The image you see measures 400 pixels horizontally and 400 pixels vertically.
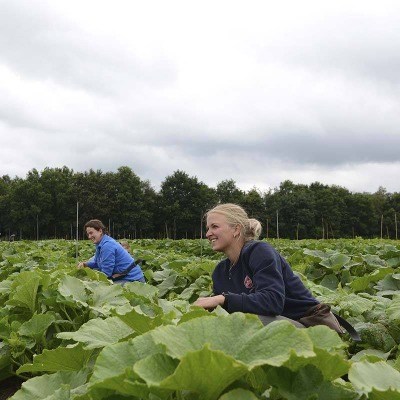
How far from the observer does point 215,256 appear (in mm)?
14578

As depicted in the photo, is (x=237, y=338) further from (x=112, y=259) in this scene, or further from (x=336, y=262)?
(x=336, y=262)

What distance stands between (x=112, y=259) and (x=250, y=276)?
3.97 meters

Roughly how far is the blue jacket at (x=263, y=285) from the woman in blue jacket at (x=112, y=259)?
3.62m

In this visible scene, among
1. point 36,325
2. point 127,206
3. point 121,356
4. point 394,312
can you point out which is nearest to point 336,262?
point 394,312

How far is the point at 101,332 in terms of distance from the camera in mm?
2066

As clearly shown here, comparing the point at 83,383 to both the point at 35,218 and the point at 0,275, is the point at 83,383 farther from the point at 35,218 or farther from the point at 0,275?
the point at 35,218

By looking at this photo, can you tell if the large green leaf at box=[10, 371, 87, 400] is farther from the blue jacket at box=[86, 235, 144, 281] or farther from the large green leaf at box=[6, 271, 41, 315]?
the blue jacket at box=[86, 235, 144, 281]

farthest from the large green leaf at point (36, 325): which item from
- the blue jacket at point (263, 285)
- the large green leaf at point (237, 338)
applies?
the large green leaf at point (237, 338)

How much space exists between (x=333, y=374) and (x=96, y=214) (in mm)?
61357

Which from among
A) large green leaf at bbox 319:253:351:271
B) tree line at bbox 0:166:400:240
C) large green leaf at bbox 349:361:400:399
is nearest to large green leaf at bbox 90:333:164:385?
large green leaf at bbox 349:361:400:399

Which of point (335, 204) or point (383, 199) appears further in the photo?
point (383, 199)

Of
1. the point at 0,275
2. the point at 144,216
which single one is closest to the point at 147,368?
the point at 0,275

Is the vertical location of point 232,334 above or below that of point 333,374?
above

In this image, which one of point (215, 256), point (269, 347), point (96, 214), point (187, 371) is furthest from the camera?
point (96, 214)
